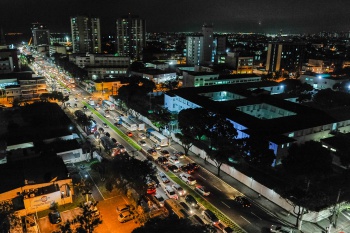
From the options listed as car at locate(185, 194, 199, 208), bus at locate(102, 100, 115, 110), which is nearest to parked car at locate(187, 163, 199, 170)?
car at locate(185, 194, 199, 208)

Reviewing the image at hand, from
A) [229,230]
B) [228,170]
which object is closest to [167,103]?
[228,170]

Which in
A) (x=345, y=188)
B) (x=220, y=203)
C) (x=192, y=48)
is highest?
(x=192, y=48)

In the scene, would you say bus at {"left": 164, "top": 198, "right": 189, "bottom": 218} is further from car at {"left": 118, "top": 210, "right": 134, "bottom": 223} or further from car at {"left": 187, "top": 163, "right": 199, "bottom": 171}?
car at {"left": 187, "top": 163, "right": 199, "bottom": 171}

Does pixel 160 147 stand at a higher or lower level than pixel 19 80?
lower

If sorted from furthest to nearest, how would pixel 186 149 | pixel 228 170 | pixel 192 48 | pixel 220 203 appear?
pixel 192 48, pixel 186 149, pixel 228 170, pixel 220 203

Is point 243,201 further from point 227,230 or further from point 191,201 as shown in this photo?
point 191,201

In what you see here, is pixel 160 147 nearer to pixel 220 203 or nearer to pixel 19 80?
pixel 220 203

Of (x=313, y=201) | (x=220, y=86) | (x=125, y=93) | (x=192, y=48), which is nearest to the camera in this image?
(x=313, y=201)
